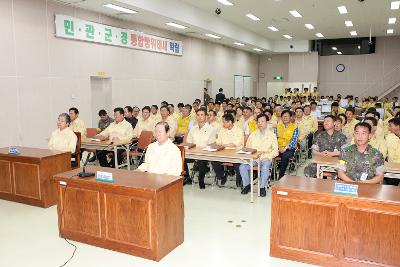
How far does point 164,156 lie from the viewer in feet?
13.5

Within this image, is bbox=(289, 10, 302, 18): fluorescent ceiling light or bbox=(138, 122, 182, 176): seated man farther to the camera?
bbox=(289, 10, 302, 18): fluorescent ceiling light

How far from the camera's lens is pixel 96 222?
3.55 metres

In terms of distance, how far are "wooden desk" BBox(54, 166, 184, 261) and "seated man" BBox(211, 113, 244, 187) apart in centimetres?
234

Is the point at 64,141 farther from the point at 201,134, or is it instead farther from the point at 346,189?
the point at 346,189

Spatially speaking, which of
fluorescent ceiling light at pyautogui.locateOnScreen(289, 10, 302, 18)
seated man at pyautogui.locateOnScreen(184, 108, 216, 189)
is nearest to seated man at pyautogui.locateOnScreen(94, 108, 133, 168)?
seated man at pyautogui.locateOnScreen(184, 108, 216, 189)

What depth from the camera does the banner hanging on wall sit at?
842 centimetres

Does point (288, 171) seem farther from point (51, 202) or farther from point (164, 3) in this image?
point (164, 3)

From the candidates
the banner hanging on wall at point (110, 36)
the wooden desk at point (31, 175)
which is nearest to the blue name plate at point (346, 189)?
the wooden desk at point (31, 175)

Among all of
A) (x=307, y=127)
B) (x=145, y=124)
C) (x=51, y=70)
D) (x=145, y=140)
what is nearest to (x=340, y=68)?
(x=307, y=127)

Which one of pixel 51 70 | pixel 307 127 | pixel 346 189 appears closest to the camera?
pixel 346 189

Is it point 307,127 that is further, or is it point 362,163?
point 307,127

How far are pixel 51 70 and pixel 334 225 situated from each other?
7.35 metres

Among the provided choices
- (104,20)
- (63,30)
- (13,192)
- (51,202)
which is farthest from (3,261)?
(104,20)

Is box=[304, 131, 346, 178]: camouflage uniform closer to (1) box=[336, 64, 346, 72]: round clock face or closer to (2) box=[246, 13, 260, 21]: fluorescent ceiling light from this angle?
(2) box=[246, 13, 260, 21]: fluorescent ceiling light
